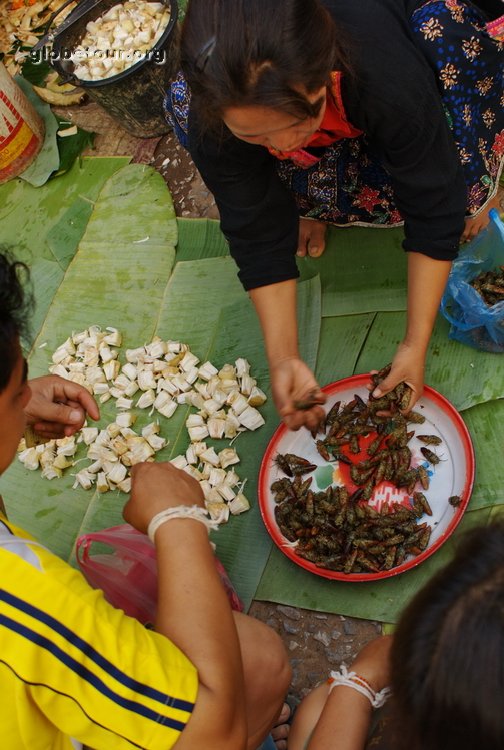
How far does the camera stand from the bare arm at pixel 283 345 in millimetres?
2504

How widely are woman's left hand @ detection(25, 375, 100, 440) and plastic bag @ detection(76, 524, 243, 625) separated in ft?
1.31

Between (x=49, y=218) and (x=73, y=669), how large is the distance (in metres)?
3.16

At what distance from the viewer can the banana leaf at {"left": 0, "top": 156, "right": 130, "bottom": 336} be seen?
12.8 ft

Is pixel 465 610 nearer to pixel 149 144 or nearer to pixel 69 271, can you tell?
pixel 69 271

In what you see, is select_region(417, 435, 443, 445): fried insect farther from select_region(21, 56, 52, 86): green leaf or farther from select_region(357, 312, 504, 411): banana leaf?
select_region(21, 56, 52, 86): green leaf

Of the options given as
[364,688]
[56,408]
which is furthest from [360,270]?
[364,688]

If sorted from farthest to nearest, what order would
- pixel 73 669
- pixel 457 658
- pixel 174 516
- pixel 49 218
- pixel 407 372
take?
pixel 49 218, pixel 407 372, pixel 174 516, pixel 73 669, pixel 457 658

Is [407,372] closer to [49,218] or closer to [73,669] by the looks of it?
[73,669]

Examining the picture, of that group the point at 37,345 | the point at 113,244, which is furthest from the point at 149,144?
the point at 37,345

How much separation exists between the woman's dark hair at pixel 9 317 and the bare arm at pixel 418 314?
1273 millimetres

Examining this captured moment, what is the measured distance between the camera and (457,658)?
1.22 metres

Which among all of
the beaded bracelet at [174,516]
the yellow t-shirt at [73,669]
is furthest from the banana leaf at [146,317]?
the yellow t-shirt at [73,669]

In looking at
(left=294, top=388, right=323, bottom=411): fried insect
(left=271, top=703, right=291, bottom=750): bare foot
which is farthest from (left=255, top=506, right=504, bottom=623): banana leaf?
(left=294, top=388, right=323, bottom=411): fried insect

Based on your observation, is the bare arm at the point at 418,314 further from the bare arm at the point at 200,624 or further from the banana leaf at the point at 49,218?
the banana leaf at the point at 49,218
